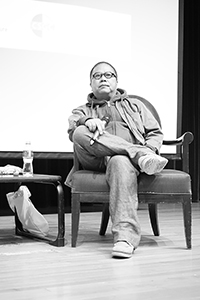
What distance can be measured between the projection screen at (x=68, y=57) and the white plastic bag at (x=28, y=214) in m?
0.94

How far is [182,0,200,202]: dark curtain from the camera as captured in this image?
16.6ft

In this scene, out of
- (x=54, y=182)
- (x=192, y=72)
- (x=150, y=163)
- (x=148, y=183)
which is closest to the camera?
(x=150, y=163)

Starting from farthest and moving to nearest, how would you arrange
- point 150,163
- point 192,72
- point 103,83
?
point 192,72
point 103,83
point 150,163

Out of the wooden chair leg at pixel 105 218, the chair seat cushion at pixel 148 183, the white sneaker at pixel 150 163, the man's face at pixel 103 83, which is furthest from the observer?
the wooden chair leg at pixel 105 218

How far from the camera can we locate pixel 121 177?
2.38m

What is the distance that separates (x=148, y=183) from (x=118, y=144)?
238mm

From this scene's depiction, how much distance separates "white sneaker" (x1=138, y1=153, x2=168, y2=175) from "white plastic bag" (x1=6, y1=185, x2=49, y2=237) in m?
0.83

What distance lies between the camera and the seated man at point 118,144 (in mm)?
2359

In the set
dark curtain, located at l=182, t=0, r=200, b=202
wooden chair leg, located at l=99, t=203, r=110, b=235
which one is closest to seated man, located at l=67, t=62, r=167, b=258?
wooden chair leg, located at l=99, t=203, r=110, b=235

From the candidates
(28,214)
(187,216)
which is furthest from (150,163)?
(28,214)

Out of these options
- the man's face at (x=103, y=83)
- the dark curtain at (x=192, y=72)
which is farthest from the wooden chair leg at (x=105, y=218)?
the dark curtain at (x=192, y=72)

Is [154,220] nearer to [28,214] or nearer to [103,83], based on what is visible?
[28,214]

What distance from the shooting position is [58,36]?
400 centimetres

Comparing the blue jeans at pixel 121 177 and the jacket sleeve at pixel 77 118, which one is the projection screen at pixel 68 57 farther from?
the blue jeans at pixel 121 177
